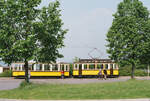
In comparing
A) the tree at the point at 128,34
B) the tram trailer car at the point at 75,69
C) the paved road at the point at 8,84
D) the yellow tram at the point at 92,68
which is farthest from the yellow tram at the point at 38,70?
the tree at the point at 128,34

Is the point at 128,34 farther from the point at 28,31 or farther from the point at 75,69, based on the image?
the point at 75,69

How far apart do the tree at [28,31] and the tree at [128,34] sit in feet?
28.8

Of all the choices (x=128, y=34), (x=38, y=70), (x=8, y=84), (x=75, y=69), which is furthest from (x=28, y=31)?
(x=75, y=69)

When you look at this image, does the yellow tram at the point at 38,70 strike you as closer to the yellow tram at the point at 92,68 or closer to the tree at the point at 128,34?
the yellow tram at the point at 92,68

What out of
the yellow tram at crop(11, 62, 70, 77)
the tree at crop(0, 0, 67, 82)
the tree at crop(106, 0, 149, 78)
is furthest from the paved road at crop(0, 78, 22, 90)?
the tree at crop(106, 0, 149, 78)

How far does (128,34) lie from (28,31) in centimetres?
1144

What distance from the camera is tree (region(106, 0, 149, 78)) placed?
79.6ft

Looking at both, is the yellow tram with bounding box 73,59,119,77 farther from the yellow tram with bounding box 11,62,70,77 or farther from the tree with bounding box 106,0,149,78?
the tree with bounding box 106,0,149,78

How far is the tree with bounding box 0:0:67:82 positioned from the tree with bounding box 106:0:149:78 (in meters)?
8.77

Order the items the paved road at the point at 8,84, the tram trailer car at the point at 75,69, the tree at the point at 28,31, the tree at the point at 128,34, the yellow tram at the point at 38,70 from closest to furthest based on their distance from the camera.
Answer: the tree at the point at 28,31 < the paved road at the point at 8,84 < the tree at the point at 128,34 < the yellow tram at the point at 38,70 < the tram trailer car at the point at 75,69

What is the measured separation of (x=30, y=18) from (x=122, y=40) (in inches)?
437

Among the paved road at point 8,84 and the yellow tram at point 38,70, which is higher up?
the yellow tram at point 38,70

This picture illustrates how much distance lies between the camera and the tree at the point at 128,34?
79.6 ft

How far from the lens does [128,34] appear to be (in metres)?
24.5
